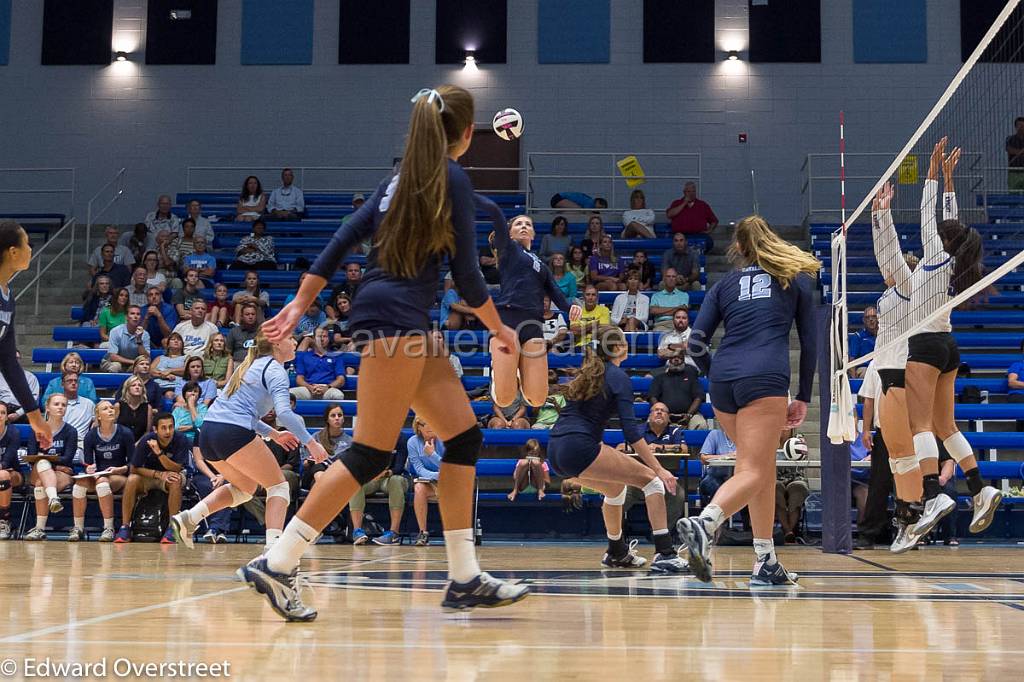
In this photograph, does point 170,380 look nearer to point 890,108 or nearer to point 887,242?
point 887,242

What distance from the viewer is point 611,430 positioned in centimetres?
1233

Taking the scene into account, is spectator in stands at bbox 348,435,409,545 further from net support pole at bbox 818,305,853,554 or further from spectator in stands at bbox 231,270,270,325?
net support pole at bbox 818,305,853,554

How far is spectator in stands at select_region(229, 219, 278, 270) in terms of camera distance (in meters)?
17.1

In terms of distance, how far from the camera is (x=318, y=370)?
1353cm

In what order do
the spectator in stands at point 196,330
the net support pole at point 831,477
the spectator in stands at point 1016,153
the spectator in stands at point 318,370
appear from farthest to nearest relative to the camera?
the spectator in stands at point 1016,153
the spectator in stands at point 196,330
the spectator in stands at point 318,370
the net support pole at point 831,477

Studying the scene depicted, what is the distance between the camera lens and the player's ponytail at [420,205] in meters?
3.85

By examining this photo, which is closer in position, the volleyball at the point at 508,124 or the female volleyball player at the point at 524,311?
the female volleyball player at the point at 524,311

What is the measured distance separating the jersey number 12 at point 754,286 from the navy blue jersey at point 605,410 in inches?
67.6

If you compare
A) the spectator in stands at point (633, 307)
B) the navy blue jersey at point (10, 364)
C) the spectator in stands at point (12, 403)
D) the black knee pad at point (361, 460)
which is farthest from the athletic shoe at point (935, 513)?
the spectator in stands at point (12, 403)

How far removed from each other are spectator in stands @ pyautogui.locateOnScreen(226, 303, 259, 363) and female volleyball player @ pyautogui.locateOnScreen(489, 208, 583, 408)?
7.30 metres

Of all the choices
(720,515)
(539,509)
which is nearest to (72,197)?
(539,509)

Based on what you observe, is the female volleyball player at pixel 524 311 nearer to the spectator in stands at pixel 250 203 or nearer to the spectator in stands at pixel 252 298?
the spectator in stands at pixel 252 298

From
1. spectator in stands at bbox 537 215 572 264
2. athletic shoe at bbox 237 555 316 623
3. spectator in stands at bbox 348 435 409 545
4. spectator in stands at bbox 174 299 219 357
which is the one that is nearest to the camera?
athletic shoe at bbox 237 555 316 623

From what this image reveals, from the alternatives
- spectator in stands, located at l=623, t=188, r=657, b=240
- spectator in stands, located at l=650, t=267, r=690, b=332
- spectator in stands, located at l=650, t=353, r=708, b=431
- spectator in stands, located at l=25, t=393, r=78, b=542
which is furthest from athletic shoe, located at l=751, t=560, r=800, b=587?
spectator in stands, located at l=623, t=188, r=657, b=240
